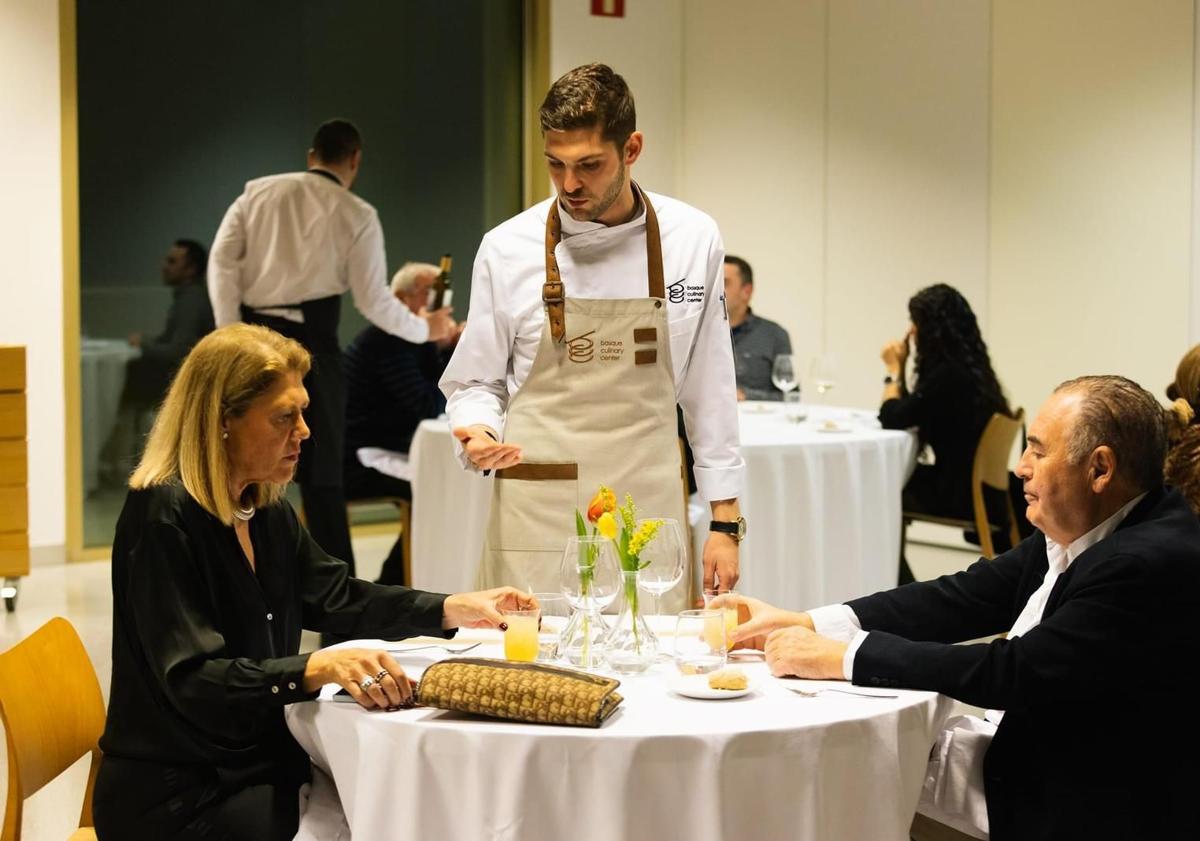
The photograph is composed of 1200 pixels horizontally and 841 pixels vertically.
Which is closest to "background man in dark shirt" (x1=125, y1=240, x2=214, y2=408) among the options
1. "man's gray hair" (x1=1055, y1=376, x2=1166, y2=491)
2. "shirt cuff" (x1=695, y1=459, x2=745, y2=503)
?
"shirt cuff" (x1=695, y1=459, x2=745, y2=503)

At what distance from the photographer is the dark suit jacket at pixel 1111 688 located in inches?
85.9

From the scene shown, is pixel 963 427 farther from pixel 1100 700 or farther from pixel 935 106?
pixel 1100 700

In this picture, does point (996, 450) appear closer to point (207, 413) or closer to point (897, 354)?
point (897, 354)

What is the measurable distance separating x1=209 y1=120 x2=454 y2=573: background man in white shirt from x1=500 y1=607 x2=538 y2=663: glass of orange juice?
3709 millimetres

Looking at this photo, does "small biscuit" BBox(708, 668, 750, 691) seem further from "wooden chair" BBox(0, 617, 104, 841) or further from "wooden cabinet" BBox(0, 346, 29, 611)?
"wooden cabinet" BBox(0, 346, 29, 611)

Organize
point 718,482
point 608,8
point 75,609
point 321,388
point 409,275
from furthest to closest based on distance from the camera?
point 608,8 → point 409,275 → point 75,609 → point 321,388 → point 718,482

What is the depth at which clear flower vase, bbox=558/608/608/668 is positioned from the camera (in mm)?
2434

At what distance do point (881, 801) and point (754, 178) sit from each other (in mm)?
7321

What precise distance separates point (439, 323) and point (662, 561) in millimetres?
4399

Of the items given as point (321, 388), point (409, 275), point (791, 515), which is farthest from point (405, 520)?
point (791, 515)

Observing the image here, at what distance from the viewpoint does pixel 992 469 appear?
6.15 m

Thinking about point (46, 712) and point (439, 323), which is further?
point (439, 323)

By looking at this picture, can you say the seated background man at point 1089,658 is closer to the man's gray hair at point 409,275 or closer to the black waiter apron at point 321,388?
the black waiter apron at point 321,388

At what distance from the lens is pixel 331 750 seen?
2244 mm
